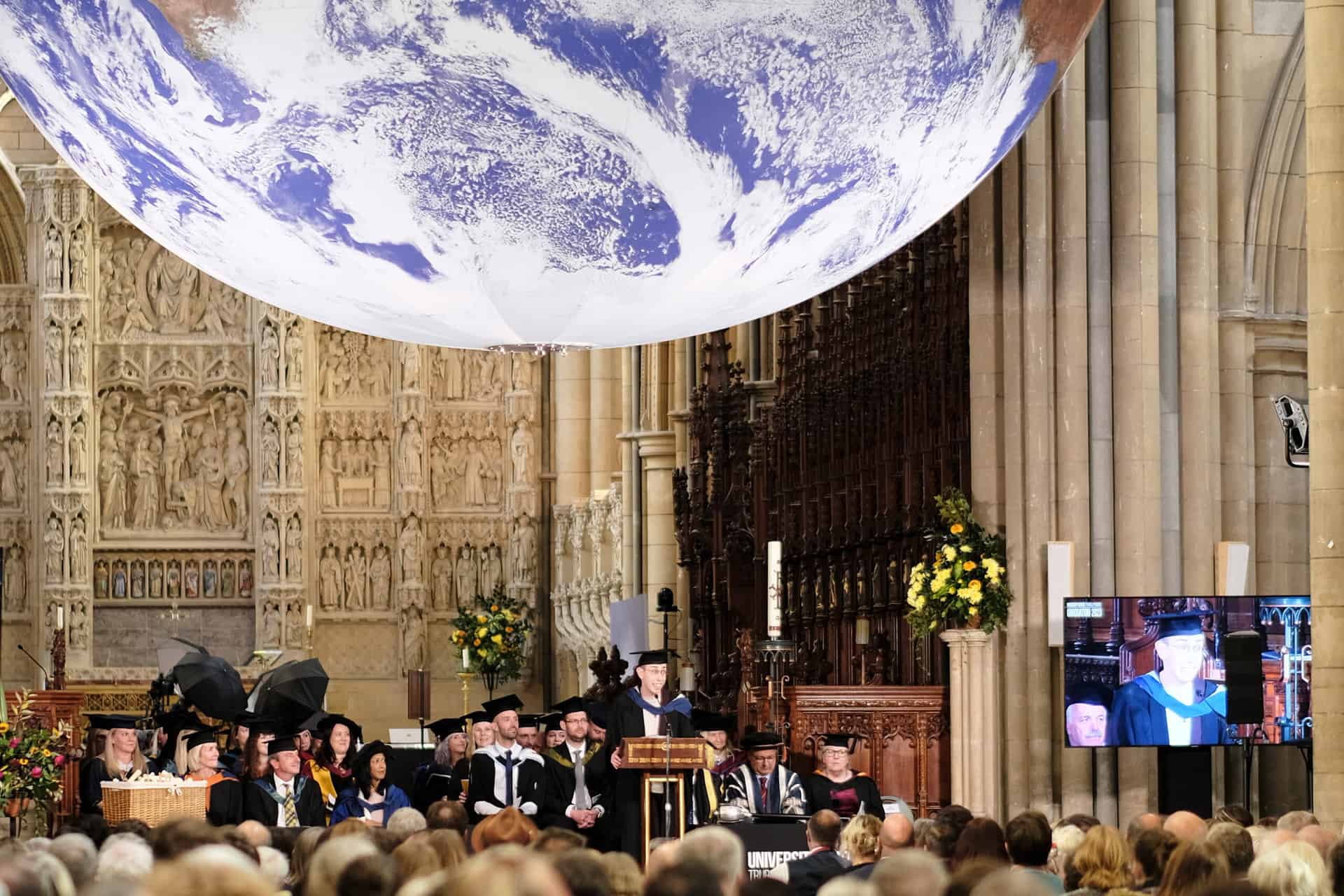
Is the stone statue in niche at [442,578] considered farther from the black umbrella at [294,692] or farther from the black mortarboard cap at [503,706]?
the black mortarboard cap at [503,706]

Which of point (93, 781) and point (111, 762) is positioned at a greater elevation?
point (111, 762)

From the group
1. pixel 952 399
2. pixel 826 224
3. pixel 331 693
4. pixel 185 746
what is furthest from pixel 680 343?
pixel 826 224

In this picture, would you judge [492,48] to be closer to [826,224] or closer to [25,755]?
[826,224]

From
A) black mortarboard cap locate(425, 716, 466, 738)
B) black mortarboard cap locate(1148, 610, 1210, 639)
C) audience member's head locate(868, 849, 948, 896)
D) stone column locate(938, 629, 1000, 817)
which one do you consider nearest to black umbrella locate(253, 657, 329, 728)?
black mortarboard cap locate(425, 716, 466, 738)

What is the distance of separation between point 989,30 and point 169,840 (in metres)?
3.70

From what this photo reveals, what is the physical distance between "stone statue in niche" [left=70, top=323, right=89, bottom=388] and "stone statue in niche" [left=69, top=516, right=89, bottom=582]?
1.66 m

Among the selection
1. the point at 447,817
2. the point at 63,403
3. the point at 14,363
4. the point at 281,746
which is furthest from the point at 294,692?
the point at 447,817

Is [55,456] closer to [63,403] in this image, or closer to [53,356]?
[63,403]

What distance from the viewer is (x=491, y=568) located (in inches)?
1093

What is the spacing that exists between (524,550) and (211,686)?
7259 millimetres

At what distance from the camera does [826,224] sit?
7523mm

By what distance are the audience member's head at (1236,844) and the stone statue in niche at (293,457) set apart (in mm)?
21221

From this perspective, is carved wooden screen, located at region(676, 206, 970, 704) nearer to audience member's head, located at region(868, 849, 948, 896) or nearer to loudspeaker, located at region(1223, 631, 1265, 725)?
loudspeaker, located at region(1223, 631, 1265, 725)

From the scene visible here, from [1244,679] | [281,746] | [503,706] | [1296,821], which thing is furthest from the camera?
[503,706]
